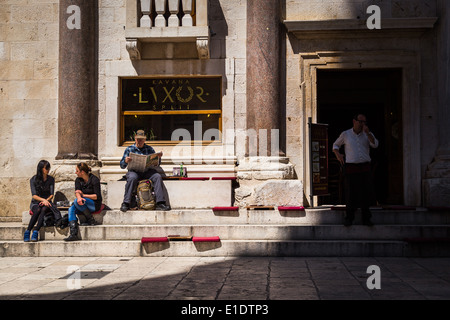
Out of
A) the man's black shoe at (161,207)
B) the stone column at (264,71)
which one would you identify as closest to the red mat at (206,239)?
the man's black shoe at (161,207)

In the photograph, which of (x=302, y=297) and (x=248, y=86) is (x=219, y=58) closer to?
(x=248, y=86)

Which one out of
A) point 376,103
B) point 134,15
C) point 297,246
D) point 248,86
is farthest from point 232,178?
point 376,103

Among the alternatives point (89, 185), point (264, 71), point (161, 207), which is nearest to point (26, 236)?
point (89, 185)

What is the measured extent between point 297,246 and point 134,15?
21.4 ft

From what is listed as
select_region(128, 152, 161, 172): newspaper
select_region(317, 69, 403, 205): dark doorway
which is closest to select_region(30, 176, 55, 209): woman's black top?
select_region(128, 152, 161, 172): newspaper

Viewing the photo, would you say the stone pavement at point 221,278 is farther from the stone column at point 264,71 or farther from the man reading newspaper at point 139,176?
the stone column at point 264,71

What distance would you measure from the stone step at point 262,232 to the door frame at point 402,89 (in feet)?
8.63

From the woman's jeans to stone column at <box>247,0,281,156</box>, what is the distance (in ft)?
12.5

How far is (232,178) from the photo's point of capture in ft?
40.8

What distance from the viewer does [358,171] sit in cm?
1019

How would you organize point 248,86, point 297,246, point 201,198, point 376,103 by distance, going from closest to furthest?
point 297,246
point 201,198
point 248,86
point 376,103

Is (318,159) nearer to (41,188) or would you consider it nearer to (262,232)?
(262,232)

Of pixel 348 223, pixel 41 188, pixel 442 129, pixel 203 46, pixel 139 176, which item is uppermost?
pixel 203 46

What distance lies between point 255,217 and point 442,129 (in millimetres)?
4902
